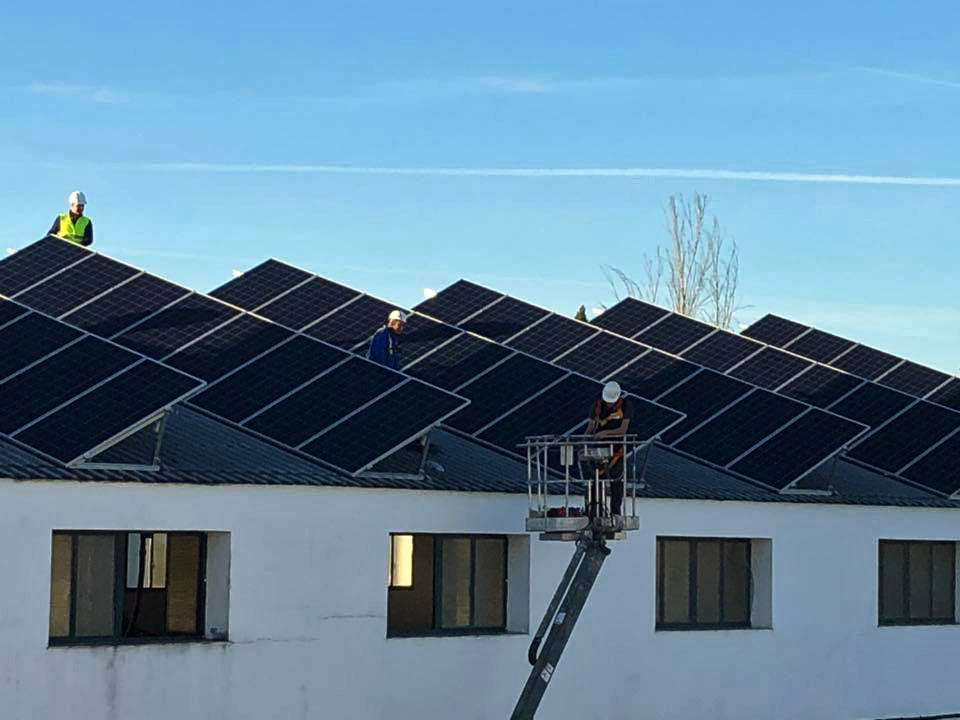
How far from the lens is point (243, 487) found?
20062 mm

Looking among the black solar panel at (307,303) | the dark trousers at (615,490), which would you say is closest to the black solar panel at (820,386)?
the black solar panel at (307,303)

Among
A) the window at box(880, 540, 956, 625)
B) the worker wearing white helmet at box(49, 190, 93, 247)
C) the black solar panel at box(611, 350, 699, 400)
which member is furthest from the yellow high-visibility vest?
the window at box(880, 540, 956, 625)

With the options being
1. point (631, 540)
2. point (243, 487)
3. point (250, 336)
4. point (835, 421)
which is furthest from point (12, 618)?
point (835, 421)

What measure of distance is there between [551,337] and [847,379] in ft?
18.1

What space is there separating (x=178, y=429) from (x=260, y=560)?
104 inches

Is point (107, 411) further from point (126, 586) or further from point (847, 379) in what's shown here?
point (847, 379)

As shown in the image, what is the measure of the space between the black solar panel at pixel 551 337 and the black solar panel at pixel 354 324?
2.73 meters

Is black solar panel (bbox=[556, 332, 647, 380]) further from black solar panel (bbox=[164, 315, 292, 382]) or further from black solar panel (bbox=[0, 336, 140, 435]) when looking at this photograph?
black solar panel (bbox=[0, 336, 140, 435])

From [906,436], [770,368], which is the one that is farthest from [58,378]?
[770,368]

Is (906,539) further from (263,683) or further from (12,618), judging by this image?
(12,618)

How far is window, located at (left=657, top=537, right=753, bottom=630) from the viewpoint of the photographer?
24859 millimetres

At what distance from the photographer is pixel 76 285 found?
2584 cm

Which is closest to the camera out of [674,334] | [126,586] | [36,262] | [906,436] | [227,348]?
[126,586]

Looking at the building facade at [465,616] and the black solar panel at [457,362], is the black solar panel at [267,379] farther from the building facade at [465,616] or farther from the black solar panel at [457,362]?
the black solar panel at [457,362]
